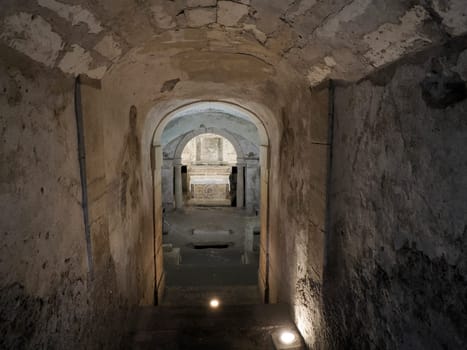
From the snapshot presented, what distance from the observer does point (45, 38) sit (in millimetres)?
1498

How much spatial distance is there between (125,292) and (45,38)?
2.70m

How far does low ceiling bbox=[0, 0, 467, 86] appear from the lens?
4.21ft

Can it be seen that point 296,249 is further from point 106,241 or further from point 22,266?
point 22,266

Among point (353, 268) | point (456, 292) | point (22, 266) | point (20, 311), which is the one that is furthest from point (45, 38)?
point (353, 268)

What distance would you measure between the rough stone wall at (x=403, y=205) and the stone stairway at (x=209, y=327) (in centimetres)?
146

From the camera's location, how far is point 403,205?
164 cm

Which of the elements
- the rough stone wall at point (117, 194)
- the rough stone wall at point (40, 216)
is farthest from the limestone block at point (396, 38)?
the rough stone wall at point (117, 194)

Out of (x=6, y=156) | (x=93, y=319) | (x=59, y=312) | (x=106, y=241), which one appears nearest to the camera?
(x=6, y=156)

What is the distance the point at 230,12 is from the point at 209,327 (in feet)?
11.0

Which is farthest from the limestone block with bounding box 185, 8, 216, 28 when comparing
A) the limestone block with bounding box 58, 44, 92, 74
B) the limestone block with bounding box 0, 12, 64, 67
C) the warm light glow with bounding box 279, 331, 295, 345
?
the warm light glow with bounding box 279, 331, 295, 345

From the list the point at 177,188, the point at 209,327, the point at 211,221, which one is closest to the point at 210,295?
the point at 209,327

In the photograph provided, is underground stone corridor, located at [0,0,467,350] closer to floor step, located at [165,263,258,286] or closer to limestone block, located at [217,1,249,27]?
limestone block, located at [217,1,249,27]

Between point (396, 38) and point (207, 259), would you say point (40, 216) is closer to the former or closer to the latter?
point (396, 38)

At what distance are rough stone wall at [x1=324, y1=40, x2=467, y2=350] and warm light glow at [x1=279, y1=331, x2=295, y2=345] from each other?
1.00 meters
